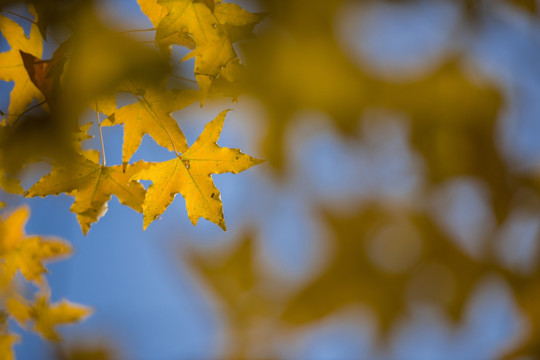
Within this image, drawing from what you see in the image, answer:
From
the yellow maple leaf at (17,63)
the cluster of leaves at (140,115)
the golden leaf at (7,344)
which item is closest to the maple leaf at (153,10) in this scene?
the cluster of leaves at (140,115)

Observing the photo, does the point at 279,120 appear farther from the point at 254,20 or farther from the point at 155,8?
the point at 155,8

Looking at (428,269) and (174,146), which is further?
(174,146)

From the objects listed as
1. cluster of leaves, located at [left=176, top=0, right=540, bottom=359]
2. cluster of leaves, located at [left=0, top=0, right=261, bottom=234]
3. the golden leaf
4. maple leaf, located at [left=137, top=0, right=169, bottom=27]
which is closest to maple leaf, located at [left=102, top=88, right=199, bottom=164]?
cluster of leaves, located at [left=0, top=0, right=261, bottom=234]

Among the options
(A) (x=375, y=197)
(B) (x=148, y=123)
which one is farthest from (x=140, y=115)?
(A) (x=375, y=197)

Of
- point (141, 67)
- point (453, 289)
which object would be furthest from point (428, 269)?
point (141, 67)

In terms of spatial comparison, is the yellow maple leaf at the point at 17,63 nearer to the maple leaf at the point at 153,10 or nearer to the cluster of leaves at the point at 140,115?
the cluster of leaves at the point at 140,115

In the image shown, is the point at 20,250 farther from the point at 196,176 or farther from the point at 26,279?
the point at 196,176
